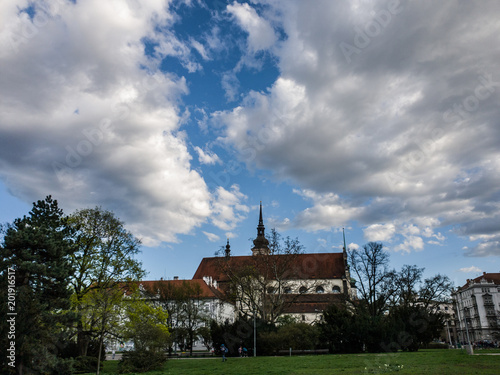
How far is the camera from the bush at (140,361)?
77.7 ft

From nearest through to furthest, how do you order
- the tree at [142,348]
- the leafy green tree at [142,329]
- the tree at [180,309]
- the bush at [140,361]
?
1. the bush at [140,361]
2. the tree at [142,348]
3. the leafy green tree at [142,329]
4. the tree at [180,309]

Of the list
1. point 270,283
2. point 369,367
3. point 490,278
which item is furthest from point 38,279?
point 490,278

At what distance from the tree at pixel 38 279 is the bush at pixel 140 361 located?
4.89 m

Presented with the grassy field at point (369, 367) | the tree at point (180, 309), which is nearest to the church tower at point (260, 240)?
the tree at point (180, 309)

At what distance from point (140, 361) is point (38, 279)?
8945 millimetres

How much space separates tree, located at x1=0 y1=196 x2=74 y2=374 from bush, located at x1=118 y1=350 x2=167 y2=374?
4.89 metres

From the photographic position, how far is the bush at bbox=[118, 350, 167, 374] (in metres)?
23.7

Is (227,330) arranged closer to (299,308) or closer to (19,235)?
(19,235)

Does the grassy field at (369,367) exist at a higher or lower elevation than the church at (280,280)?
lower

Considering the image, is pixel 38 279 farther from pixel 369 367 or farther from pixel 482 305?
pixel 482 305

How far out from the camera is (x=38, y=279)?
19.6 meters

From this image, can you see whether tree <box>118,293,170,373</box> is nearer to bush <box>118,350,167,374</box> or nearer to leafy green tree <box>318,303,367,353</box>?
bush <box>118,350,167,374</box>

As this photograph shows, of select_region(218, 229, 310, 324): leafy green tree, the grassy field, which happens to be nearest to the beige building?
select_region(218, 229, 310, 324): leafy green tree

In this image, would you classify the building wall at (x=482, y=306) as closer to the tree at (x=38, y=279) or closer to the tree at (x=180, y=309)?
the tree at (x=180, y=309)
